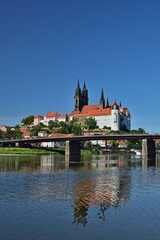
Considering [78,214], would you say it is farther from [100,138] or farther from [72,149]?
[72,149]

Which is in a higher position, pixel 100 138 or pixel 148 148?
pixel 100 138

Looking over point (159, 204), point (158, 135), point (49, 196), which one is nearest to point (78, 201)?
point (49, 196)

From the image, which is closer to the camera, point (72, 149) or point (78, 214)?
point (78, 214)

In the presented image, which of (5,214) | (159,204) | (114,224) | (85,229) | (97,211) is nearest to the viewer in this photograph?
(85,229)

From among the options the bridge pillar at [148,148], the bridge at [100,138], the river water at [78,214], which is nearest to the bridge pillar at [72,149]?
the bridge at [100,138]

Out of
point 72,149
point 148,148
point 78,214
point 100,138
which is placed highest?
point 100,138

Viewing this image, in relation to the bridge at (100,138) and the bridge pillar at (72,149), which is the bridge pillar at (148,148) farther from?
the bridge pillar at (72,149)

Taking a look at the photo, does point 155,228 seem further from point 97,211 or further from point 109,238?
point 97,211

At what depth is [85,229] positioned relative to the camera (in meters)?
16.2

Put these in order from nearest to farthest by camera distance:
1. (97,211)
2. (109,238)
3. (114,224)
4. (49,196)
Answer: (109,238)
(114,224)
(97,211)
(49,196)

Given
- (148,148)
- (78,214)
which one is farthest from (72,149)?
(78,214)

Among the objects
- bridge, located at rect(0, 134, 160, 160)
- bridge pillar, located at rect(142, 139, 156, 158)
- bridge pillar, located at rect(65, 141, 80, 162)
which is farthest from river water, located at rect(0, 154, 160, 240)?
bridge pillar, located at rect(65, 141, 80, 162)

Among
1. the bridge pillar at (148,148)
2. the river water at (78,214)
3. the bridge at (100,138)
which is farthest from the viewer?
the bridge pillar at (148,148)

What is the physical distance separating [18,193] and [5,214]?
25.4 feet
